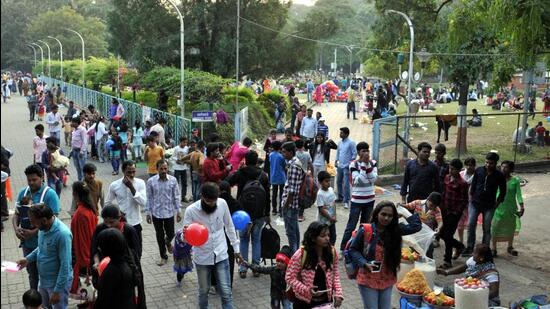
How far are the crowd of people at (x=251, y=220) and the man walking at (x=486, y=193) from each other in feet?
0.06

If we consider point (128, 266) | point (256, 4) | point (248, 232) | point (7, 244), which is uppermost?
point (256, 4)

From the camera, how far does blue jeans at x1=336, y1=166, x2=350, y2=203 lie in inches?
480

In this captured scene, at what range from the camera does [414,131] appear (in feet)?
74.0

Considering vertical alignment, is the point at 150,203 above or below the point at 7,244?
above

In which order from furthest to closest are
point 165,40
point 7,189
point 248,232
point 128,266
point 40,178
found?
point 165,40 < point 7,189 < point 248,232 < point 40,178 < point 128,266

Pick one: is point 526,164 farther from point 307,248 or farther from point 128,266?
point 128,266

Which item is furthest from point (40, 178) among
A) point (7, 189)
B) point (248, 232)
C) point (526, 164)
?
point (526, 164)

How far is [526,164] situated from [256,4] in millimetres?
14214

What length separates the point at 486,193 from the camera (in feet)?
28.2

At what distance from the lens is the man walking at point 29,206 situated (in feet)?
19.8

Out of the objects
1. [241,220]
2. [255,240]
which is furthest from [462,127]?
[241,220]

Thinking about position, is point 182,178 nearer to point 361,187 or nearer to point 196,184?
point 196,184

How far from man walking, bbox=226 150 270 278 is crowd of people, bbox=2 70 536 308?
15 mm

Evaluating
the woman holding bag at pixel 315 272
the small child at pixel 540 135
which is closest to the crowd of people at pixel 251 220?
the woman holding bag at pixel 315 272
